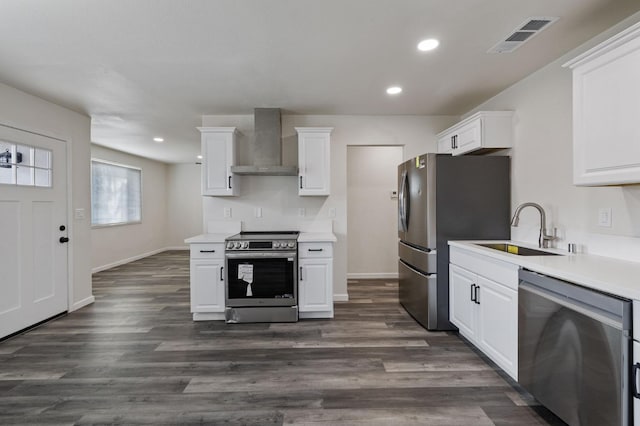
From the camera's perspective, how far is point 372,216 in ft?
17.0

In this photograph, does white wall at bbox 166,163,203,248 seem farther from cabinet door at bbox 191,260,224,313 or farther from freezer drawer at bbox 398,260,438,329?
freezer drawer at bbox 398,260,438,329

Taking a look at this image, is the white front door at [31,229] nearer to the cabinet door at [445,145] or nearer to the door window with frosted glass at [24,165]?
the door window with frosted glass at [24,165]

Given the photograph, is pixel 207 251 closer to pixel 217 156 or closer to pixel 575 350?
pixel 217 156

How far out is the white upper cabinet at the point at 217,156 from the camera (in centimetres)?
360

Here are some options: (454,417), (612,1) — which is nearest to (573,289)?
(454,417)

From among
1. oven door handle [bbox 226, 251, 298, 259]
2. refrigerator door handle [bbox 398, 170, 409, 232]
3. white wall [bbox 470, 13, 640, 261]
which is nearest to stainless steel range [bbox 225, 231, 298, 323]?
oven door handle [bbox 226, 251, 298, 259]

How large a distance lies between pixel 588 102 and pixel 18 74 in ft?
14.1

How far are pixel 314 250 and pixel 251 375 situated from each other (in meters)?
1.41

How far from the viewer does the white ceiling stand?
1827 millimetres

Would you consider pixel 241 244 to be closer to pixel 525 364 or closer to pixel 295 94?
pixel 295 94

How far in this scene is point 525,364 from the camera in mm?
1892

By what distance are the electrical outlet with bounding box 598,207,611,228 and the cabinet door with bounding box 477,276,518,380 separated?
795mm

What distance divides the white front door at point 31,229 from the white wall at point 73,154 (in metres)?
0.09

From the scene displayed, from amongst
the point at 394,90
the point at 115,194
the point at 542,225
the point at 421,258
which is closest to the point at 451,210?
the point at 421,258
